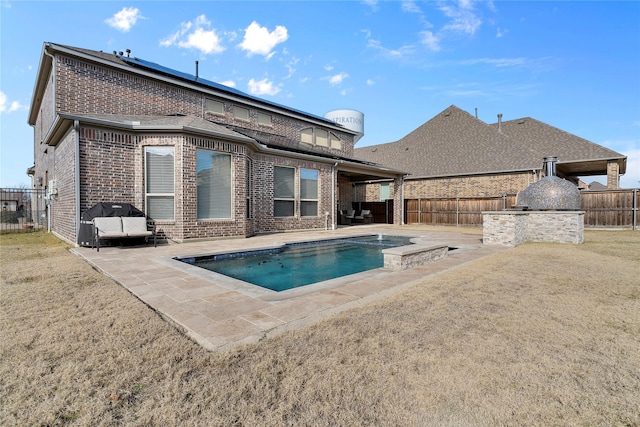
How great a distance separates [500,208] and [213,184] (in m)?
15.9

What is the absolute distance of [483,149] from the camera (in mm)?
20734

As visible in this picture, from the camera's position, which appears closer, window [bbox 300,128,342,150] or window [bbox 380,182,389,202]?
window [bbox 300,128,342,150]

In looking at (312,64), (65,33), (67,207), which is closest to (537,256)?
(312,64)

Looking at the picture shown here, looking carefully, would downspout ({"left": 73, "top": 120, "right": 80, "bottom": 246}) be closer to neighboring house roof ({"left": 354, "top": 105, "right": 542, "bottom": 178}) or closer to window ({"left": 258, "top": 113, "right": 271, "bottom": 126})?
window ({"left": 258, "top": 113, "right": 271, "bottom": 126})

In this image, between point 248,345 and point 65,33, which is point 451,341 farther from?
point 65,33

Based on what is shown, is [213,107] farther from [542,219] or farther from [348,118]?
[348,118]

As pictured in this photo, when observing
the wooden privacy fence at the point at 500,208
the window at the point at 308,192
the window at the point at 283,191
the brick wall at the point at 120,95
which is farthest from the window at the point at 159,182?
the wooden privacy fence at the point at 500,208

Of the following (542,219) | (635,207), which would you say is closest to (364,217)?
(542,219)

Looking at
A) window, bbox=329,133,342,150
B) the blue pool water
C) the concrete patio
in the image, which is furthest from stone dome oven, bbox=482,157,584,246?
window, bbox=329,133,342,150

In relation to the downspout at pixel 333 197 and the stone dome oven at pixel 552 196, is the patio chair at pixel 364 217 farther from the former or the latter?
the stone dome oven at pixel 552 196

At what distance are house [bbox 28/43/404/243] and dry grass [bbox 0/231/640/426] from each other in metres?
5.43

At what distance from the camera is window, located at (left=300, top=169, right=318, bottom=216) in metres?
13.5

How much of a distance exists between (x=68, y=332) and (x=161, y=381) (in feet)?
4.64

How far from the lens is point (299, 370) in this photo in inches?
82.7
